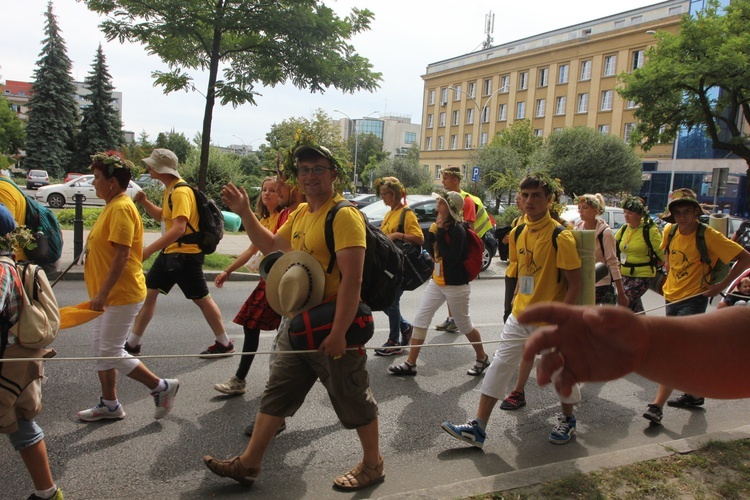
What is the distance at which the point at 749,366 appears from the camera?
4.54ft

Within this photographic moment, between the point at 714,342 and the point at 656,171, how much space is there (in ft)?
159

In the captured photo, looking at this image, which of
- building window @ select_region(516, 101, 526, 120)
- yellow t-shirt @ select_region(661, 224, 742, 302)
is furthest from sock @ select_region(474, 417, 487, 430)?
building window @ select_region(516, 101, 526, 120)

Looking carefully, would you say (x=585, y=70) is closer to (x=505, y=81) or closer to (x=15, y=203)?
(x=505, y=81)

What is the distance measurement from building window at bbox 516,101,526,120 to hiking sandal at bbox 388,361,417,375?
5539 cm

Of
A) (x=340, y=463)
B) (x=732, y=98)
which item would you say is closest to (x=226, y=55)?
(x=340, y=463)

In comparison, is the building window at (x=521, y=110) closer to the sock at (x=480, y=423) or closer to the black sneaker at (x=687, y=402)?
the black sneaker at (x=687, y=402)

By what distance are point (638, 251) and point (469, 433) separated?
3.19m

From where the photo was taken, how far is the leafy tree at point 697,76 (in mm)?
23359

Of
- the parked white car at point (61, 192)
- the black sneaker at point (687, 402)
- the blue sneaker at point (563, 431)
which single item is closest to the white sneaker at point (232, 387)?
the blue sneaker at point (563, 431)

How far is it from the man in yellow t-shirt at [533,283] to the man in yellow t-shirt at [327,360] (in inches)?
34.8

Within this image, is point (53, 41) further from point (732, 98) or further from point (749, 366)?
point (749, 366)

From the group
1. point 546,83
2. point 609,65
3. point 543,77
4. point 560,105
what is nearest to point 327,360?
point 609,65

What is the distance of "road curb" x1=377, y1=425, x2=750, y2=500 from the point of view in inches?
112

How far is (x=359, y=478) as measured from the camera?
9.94 feet
